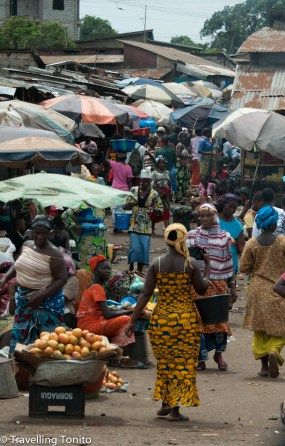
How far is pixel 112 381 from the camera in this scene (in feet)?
30.9

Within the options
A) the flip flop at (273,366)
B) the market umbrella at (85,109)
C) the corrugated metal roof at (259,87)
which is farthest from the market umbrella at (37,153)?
the corrugated metal roof at (259,87)

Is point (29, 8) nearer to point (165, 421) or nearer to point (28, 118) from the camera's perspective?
point (28, 118)

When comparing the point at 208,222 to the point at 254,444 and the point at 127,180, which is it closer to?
the point at 254,444

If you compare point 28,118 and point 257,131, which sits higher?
point 28,118

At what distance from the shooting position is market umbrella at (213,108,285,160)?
2142 cm

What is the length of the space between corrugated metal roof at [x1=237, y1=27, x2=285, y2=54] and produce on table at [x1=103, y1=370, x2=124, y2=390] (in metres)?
18.6

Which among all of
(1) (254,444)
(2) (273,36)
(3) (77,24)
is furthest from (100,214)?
(3) (77,24)

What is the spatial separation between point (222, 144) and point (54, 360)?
21122mm

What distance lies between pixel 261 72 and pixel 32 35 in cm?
3282

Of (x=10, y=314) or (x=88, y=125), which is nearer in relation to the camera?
(x=10, y=314)

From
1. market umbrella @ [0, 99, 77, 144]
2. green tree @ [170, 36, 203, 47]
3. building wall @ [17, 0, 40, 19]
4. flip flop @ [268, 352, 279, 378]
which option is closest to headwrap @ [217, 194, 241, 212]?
flip flop @ [268, 352, 279, 378]

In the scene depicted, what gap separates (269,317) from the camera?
998cm

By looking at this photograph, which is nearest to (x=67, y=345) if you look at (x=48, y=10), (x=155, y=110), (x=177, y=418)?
(x=177, y=418)

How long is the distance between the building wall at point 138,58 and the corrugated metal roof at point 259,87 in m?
26.8
